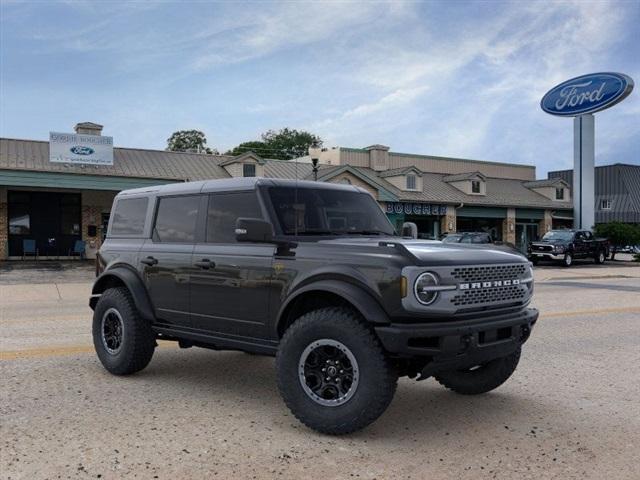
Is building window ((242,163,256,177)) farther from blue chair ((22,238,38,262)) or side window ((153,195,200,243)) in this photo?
side window ((153,195,200,243))

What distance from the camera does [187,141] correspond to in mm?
70562

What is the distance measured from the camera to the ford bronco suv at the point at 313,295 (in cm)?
432

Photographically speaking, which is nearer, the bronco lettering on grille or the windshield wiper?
the bronco lettering on grille

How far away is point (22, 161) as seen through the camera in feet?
94.5

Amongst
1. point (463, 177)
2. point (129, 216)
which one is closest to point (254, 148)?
point (463, 177)

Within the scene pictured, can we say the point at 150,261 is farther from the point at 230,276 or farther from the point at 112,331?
the point at 230,276

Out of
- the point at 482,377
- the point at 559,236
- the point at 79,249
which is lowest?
the point at 482,377

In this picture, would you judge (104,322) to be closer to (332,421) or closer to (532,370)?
(332,421)

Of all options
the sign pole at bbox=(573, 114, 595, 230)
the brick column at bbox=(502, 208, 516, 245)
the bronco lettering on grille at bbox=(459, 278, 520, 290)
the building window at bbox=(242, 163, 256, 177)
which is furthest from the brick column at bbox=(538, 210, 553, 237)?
the bronco lettering on grille at bbox=(459, 278, 520, 290)

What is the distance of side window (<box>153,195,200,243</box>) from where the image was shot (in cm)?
590

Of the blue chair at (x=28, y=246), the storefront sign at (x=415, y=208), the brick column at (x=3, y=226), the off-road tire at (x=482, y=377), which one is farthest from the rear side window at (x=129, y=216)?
the storefront sign at (x=415, y=208)

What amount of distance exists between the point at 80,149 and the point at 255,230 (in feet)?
88.2

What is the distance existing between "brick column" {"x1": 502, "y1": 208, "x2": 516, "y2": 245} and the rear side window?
38780mm

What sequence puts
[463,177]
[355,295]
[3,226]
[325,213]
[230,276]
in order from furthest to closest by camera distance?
1. [463,177]
2. [3,226]
3. [325,213]
4. [230,276]
5. [355,295]
